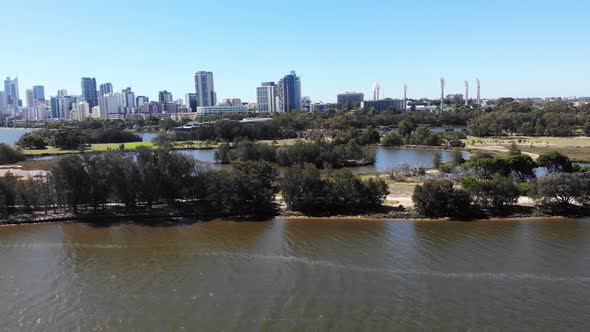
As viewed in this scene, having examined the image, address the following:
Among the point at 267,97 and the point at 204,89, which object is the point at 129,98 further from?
the point at 267,97

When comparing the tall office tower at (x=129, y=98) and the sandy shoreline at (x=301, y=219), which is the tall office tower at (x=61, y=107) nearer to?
the tall office tower at (x=129, y=98)

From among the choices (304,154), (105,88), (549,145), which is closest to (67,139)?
(304,154)

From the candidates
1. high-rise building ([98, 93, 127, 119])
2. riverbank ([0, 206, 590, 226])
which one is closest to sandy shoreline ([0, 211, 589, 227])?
riverbank ([0, 206, 590, 226])

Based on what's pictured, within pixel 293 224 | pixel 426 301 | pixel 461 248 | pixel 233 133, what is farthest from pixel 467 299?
pixel 233 133

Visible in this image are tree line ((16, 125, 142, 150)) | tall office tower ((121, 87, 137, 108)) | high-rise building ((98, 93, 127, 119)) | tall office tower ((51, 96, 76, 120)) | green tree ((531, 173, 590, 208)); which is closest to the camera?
green tree ((531, 173, 590, 208))

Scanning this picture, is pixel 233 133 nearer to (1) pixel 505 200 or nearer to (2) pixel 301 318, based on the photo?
(1) pixel 505 200

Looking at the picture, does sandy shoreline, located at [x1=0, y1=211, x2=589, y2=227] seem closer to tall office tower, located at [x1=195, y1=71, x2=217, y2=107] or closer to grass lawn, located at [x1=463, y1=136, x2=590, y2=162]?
grass lawn, located at [x1=463, y1=136, x2=590, y2=162]

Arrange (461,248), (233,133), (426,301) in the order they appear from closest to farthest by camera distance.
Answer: (426,301), (461,248), (233,133)

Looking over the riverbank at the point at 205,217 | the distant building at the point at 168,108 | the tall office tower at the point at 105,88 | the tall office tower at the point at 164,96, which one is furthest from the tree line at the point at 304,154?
the tall office tower at the point at 105,88
